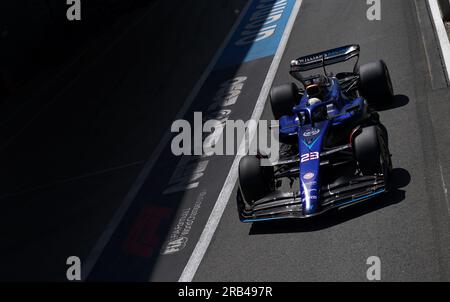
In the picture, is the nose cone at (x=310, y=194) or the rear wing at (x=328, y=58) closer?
the nose cone at (x=310, y=194)

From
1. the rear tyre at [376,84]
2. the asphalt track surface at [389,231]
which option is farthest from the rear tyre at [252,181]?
the rear tyre at [376,84]

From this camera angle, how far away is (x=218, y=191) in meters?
11.6

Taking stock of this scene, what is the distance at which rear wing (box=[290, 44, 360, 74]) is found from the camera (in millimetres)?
12395

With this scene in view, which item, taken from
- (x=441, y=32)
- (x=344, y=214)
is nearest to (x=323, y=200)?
(x=344, y=214)

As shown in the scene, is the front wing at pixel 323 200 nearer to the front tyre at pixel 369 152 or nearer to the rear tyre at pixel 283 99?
the front tyre at pixel 369 152

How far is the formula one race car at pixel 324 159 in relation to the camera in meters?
9.19

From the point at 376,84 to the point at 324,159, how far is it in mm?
2501

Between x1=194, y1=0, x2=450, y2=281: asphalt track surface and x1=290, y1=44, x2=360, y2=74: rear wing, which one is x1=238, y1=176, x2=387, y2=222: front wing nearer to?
x1=194, y1=0, x2=450, y2=281: asphalt track surface

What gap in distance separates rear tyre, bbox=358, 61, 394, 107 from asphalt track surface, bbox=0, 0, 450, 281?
0.30 meters

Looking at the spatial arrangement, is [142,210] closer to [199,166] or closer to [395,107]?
[199,166]

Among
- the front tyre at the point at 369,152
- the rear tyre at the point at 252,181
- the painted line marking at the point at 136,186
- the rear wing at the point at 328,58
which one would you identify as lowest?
the painted line marking at the point at 136,186

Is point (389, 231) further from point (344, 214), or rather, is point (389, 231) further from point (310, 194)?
point (310, 194)

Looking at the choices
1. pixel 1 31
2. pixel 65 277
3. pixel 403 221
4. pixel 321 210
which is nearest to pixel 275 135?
pixel 321 210

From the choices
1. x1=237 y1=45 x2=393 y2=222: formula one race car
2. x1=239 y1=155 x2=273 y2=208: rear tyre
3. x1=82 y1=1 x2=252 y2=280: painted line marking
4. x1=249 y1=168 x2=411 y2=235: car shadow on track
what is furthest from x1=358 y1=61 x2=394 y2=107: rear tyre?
x1=82 y1=1 x2=252 y2=280: painted line marking
